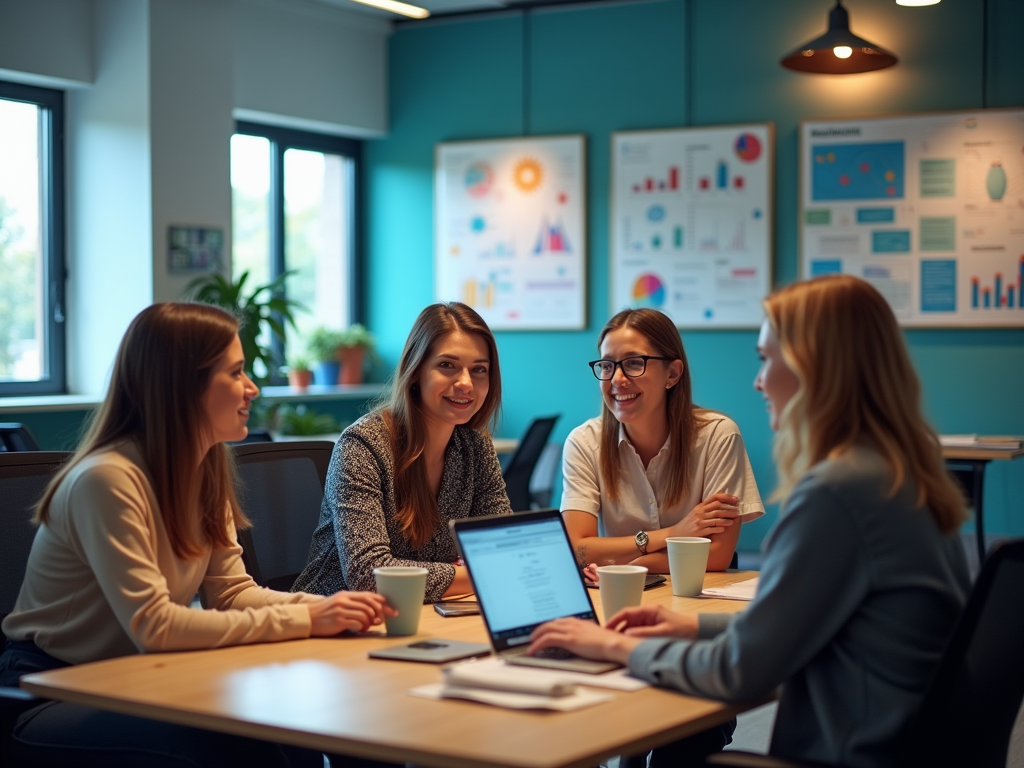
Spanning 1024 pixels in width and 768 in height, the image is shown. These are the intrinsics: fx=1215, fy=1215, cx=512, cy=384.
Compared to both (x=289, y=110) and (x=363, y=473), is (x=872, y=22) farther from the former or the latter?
(x=363, y=473)

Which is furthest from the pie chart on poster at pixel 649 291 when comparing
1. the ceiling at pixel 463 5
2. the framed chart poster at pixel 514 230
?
the ceiling at pixel 463 5

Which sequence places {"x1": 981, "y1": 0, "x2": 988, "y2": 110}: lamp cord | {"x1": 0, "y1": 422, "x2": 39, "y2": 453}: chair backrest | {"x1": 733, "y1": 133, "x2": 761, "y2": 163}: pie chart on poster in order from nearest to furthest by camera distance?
{"x1": 0, "y1": 422, "x2": 39, "y2": 453}: chair backrest
{"x1": 981, "y1": 0, "x2": 988, "y2": 110}: lamp cord
{"x1": 733, "y1": 133, "x2": 761, "y2": 163}: pie chart on poster

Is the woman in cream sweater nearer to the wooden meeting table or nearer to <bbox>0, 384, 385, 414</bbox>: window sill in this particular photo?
the wooden meeting table

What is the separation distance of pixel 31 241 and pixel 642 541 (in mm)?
4280

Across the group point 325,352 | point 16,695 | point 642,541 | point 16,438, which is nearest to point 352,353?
point 325,352

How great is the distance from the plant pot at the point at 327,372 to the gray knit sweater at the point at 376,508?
14.9 ft

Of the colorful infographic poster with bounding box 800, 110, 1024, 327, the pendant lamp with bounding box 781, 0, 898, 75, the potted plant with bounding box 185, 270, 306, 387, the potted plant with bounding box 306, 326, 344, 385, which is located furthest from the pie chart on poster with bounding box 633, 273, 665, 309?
the potted plant with bounding box 185, 270, 306, 387

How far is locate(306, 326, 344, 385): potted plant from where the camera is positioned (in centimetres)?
719

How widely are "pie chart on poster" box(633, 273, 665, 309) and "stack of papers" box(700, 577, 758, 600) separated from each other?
4413 mm

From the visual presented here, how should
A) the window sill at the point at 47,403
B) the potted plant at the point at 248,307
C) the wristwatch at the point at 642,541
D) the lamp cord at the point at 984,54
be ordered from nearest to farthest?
the wristwatch at the point at 642,541 < the window sill at the point at 47,403 < the potted plant at the point at 248,307 < the lamp cord at the point at 984,54

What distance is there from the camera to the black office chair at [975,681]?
1.55 metres

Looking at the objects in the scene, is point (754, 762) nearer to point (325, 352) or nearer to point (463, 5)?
point (325, 352)

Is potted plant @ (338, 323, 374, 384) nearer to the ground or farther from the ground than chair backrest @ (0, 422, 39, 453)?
farther from the ground

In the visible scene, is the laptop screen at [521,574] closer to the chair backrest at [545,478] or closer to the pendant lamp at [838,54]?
the pendant lamp at [838,54]
